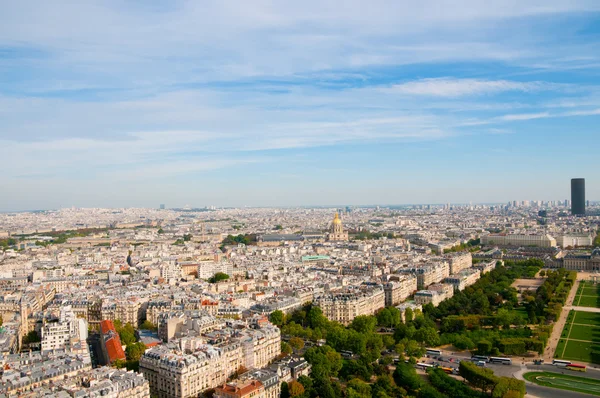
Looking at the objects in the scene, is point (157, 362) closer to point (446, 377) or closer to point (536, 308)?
point (446, 377)

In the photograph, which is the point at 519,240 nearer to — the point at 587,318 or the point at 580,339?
the point at 587,318

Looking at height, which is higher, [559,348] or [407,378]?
[407,378]

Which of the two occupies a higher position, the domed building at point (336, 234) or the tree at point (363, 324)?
the domed building at point (336, 234)

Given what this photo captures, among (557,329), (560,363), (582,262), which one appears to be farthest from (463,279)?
(560,363)

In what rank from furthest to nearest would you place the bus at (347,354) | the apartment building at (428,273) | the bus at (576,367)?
the apartment building at (428,273), the bus at (347,354), the bus at (576,367)

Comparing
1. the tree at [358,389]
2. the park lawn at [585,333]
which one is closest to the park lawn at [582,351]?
the park lawn at [585,333]

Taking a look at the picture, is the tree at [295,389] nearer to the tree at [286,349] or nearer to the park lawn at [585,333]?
the tree at [286,349]

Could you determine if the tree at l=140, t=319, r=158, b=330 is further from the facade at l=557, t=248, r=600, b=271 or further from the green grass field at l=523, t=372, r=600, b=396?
the facade at l=557, t=248, r=600, b=271
